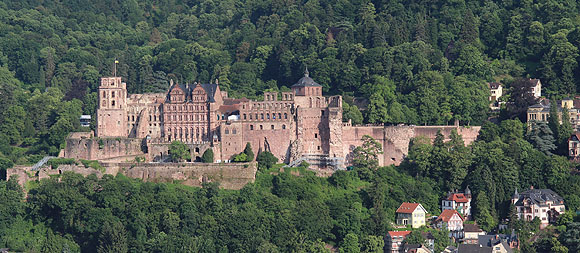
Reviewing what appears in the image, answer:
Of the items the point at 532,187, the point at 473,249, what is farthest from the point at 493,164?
the point at 473,249

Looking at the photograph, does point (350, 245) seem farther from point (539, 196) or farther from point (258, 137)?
point (539, 196)

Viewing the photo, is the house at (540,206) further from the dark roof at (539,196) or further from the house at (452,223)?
the house at (452,223)

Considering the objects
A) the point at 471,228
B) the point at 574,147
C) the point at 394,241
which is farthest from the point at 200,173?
the point at 574,147

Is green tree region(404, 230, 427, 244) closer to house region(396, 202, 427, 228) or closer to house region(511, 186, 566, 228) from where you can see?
house region(396, 202, 427, 228)

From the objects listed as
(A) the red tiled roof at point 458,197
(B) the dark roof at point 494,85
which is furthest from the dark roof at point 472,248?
(B) the dark roof at point 494,85

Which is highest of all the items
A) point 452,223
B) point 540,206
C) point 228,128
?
point 228,128

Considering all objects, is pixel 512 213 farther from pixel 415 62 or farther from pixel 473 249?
pixel 415 62

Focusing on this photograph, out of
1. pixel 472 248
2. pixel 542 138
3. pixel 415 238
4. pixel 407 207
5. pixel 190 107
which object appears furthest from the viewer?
pixel 542 138
